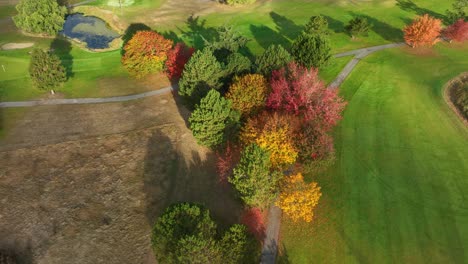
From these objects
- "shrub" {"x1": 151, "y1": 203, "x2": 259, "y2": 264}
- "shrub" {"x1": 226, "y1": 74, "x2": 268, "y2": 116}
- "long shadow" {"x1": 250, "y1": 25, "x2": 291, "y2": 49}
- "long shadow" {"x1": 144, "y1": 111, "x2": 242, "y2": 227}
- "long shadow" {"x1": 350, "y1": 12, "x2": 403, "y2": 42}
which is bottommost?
"long shadow" {"x1": 144, "y1": 111, "x2": 242, "y2": 227}

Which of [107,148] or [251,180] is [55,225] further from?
[251,180]

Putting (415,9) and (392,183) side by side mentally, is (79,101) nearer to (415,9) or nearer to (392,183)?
(392,183)

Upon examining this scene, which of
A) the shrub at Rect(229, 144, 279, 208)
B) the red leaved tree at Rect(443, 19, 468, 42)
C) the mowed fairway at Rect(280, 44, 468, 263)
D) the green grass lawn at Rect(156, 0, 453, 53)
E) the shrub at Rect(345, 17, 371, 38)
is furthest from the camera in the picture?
the green grass lawn at Rect(156, 0, 453, 53)

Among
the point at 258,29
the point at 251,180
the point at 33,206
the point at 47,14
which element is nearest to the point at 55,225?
the point at 33,206

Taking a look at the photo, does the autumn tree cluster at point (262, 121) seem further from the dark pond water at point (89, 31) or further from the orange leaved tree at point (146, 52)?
the dark pond water at point (89, 31)

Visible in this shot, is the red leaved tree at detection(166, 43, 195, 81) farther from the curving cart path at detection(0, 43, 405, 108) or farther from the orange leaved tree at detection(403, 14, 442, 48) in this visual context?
the orange leaved tree at detection(403, 14, 442, 48)

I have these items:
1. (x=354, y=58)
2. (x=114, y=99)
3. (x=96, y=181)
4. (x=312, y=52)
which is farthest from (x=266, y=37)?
(x=96, y=181)

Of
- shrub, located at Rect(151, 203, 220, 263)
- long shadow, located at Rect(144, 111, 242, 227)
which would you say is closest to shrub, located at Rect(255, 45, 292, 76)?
long shadow, located at Rect(144, 111, 242, 227)

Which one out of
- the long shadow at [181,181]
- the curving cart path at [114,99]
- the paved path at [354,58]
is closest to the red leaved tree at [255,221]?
the long shadow at [181,181]
